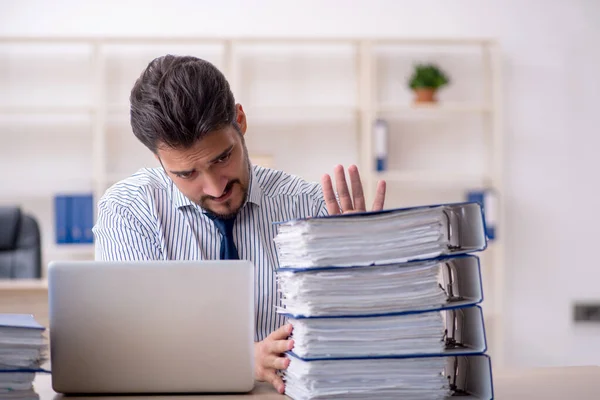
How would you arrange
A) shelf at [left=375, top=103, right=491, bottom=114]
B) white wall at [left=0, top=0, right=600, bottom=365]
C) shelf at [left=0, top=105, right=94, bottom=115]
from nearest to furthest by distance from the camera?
shelf at [left=0, top=105, right=94, bottom=115] < shelf at [left=375, top=103, right=491, bottom=114] < white wall at [left=0, top=0, right=600, bottom=365]

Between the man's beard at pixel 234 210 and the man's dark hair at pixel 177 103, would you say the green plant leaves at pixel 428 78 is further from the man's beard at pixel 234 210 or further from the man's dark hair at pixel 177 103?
the man's dark hair at pixel 177 103

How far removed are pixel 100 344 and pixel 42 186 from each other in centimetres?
343

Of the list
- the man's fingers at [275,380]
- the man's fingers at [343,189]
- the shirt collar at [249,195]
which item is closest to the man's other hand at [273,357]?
the man's fingers at [275,380]

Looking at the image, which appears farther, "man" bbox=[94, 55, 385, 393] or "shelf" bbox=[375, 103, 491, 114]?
"shelf" bbox=[375, 103, 491, 114]

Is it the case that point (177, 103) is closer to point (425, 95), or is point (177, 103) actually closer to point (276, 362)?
point (276, 362)

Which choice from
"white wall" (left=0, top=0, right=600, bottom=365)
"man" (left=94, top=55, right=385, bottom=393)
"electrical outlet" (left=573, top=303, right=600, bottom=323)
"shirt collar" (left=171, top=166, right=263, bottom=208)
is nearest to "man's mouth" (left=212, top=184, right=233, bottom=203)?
"man" (left=94, top=55, right=385, bottom=393)

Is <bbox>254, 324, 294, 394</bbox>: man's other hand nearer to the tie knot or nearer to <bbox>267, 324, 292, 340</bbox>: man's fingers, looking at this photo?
<bbox>267, 324, 292, 340</bbox>: man's fingers

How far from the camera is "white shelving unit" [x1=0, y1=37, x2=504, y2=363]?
426 centimetres

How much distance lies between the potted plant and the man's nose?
2775mm

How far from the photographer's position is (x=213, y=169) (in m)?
1.65

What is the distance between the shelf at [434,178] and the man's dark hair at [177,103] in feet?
8.79

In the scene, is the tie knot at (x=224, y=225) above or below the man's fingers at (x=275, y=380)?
above

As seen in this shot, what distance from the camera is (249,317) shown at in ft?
3.69

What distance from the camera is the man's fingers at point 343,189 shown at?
1.24 meters
